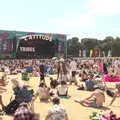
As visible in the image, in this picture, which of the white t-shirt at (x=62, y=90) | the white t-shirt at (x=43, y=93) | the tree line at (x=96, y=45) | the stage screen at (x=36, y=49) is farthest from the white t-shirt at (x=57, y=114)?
the tree line at (x=96, y=45)

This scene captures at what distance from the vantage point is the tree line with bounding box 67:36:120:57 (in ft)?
A: 327

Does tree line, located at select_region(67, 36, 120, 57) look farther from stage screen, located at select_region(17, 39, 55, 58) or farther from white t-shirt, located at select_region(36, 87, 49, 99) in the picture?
white t-shirt, located at select_region(36, 87, 49, 99)

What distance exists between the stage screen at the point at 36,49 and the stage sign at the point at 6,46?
1373 millimetres

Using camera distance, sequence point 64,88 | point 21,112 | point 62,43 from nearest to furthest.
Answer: point 21,112, point 64,88, point 62,43

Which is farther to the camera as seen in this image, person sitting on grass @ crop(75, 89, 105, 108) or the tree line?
the tree line

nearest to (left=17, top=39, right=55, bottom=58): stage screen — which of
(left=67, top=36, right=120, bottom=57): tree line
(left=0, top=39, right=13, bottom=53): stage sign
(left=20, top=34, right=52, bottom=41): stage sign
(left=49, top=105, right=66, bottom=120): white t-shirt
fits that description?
(left=20, top=34, right=52, bottom=41): stage sign

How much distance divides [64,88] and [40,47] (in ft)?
148

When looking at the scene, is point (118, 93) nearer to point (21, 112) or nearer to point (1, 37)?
point (21, 112)

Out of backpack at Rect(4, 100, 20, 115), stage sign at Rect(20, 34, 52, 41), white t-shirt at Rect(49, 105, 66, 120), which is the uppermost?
stage sign at Rect(20, 34, 52, 41)

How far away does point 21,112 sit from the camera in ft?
28.6

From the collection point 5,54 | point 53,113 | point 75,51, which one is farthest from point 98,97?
point 75,51

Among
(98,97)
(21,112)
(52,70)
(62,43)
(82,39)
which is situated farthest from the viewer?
(82,39)

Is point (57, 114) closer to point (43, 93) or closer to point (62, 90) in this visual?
point (43, 93)

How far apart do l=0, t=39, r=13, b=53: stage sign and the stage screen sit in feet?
4.51
